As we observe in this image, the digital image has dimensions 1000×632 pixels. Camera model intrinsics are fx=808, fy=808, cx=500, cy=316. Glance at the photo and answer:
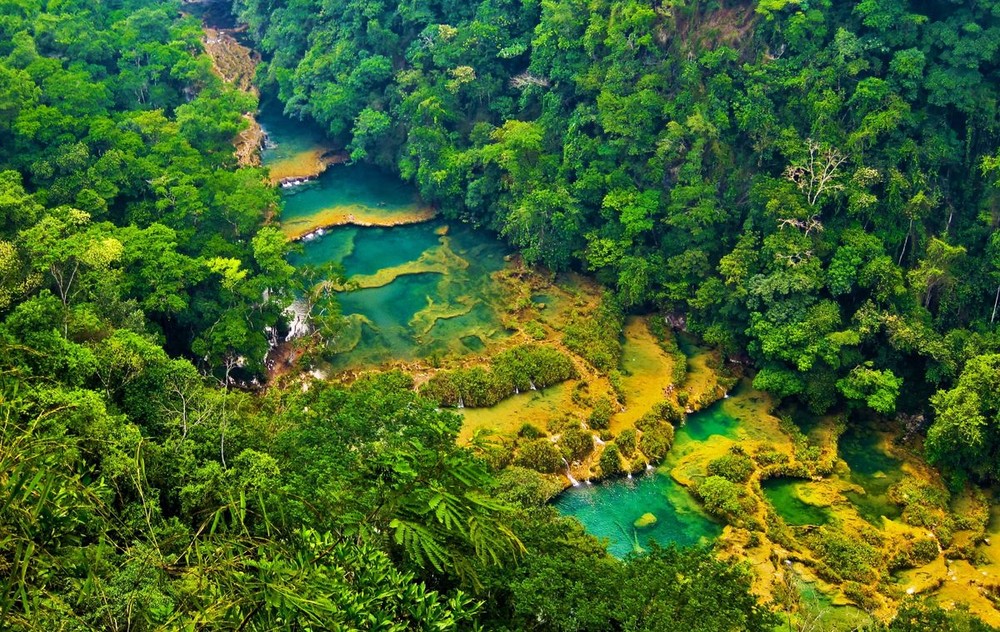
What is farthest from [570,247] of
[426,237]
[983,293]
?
[983,293]

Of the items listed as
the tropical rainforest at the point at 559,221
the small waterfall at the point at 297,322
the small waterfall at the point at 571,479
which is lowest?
the small waterfall at the point at 571,479

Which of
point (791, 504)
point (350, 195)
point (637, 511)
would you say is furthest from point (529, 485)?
point (350, 195)

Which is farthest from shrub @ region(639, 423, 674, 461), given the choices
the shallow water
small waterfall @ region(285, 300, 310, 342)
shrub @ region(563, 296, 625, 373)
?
small waterfall @ region(285, 300, 310, 342)

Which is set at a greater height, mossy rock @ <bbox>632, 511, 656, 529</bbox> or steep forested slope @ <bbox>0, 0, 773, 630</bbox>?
steep forested slope @ <bbox>0, 0, 773, 630</bbox>

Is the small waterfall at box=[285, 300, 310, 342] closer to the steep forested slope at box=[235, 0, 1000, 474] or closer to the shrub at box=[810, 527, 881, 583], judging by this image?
the steep forested slope at box=[235, 0, 1000, 474]

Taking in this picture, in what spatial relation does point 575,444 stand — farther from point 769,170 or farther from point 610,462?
point 769,170

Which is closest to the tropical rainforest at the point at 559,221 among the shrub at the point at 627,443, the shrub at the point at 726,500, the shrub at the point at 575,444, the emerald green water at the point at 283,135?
Answer: the shrub at the point at 627,443

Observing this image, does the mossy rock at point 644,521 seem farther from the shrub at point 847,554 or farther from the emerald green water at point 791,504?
the shrub at point 847,554
